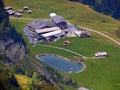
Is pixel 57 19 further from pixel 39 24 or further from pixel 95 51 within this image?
pixel 95 51

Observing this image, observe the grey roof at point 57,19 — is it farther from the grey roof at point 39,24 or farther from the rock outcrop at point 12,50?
the rock outcrop at point 12,50

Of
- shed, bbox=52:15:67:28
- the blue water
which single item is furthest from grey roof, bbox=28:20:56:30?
the blue water

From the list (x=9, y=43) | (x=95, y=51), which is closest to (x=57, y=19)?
(x=95, y=51)

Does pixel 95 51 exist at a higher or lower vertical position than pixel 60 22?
lower

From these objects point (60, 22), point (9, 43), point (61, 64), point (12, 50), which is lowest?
point (61, 64)

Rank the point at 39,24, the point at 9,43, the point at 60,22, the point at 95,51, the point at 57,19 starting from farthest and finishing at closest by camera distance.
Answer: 1. the point at 57,19
2. the point at 60,22
3. the point at 39,24
4. the point at 95,51
5. the point at 9,43

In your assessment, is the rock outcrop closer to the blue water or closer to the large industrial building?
the blue water

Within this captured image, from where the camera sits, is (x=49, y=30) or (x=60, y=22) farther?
(x=60, y=22)

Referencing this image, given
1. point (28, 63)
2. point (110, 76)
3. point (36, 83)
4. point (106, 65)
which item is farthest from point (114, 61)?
point (36, 83)

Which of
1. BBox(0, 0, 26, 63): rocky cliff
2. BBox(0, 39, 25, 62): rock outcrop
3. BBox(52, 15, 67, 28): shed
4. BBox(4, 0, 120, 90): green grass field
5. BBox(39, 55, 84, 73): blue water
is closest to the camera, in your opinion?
BBox(0, 39, 25, 62): rock outcrop
